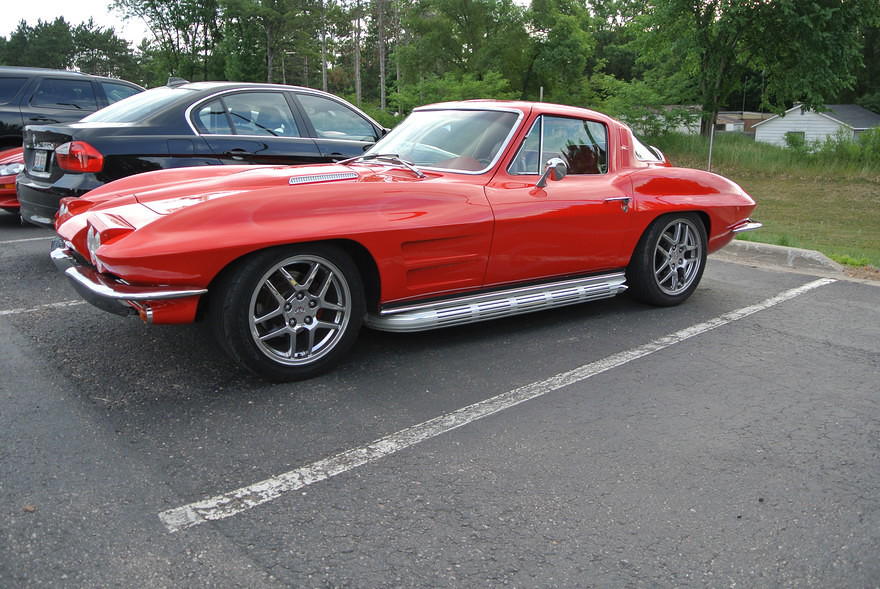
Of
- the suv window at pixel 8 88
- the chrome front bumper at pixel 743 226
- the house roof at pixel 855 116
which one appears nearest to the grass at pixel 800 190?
the chrome front bumper at pixel 743 226

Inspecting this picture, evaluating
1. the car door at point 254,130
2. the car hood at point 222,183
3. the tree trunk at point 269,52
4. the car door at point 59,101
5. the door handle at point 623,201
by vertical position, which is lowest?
the door handle at point 623,201

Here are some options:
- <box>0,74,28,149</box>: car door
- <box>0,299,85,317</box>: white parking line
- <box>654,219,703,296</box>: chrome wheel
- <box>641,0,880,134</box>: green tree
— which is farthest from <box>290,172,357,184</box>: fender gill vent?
<box>641,0,880,134</box>: green tree

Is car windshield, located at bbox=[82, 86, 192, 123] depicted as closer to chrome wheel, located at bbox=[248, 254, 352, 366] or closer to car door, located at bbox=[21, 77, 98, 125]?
chrome wheel, located at bbox=[248, 254, 352, 366]

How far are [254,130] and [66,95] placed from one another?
4721mm

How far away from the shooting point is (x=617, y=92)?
26.8 m

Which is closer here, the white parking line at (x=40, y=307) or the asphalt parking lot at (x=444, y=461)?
the asphalt parking lot at (x=444, y=461)

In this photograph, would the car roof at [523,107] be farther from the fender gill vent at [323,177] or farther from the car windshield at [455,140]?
the fender gill vent at [323,177]

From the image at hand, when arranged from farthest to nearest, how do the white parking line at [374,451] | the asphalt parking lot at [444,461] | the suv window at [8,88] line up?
the suv window at [8,88]
the white parking line at [374,451]
the asphalt parking lot at [444,461]

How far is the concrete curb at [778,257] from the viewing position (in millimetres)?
7176

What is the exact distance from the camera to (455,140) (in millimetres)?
4676

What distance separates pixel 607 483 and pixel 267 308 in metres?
1.91

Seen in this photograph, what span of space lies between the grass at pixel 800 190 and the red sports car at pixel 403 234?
3647 millimetres

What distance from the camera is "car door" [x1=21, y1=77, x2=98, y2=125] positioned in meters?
9.31

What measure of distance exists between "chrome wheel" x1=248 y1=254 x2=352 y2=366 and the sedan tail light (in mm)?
2938
